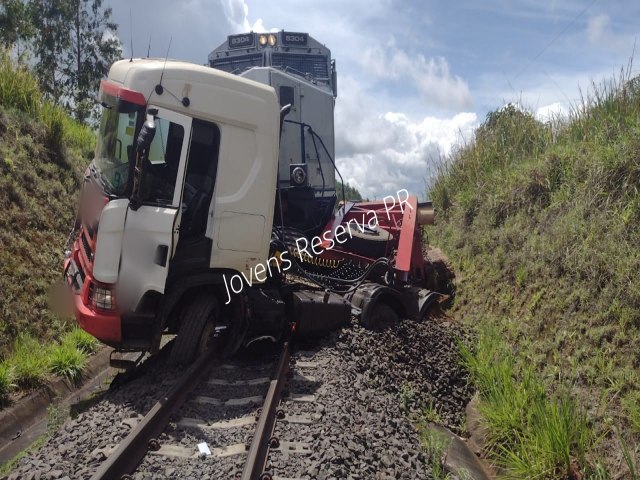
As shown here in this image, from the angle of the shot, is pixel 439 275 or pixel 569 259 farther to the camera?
pixel 439 275

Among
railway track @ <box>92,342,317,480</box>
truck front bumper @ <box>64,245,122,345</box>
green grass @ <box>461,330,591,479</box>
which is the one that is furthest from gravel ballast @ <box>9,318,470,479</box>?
truck front bumper @ <box>64,245,122,345</box>

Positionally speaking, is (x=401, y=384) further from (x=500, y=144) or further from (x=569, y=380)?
(x=500, y=144)

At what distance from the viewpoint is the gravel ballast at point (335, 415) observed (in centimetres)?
372

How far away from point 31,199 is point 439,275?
6.25 metres

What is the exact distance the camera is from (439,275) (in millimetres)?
8781

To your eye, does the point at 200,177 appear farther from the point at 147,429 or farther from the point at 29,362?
the point at 29,362

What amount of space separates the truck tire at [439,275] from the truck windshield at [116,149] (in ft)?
16.5

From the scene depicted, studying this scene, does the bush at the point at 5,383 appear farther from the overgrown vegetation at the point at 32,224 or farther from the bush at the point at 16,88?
the bush at the point at 16,88

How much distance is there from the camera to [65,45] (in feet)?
54.1

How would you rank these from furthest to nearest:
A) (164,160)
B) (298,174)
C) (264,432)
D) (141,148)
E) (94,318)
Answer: (298,174) → (164,160) → (94,318) → (141,148) → (264,432)

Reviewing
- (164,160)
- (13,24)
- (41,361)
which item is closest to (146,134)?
(164,160)

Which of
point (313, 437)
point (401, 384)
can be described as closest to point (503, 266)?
point (401, 384)

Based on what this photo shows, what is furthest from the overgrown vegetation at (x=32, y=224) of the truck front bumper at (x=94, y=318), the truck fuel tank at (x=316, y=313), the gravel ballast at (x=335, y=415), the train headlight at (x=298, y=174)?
the train headlight at (x=298, y=174)

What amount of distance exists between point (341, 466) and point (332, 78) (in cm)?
995
